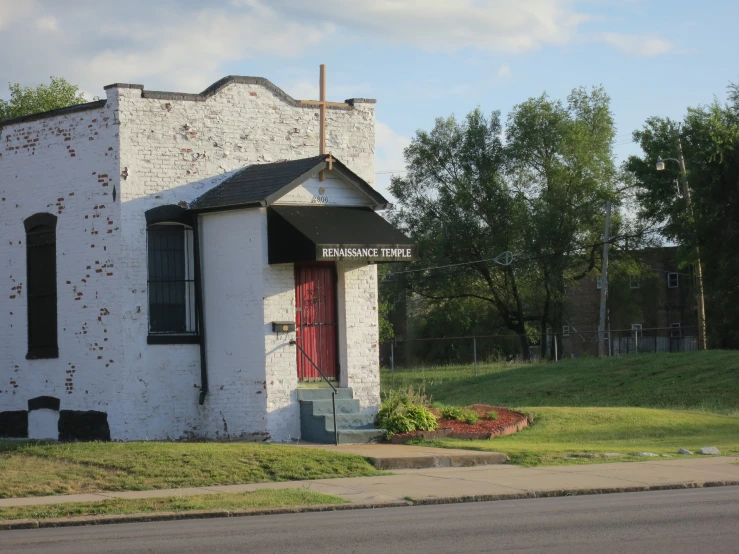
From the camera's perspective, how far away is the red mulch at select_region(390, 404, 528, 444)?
64.8 feet

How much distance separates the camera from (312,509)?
1308 cm

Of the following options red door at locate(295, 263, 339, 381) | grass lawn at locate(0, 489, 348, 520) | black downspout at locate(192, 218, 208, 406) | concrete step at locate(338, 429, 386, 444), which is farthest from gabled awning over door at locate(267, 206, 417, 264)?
grass lawn at locate(0, 489, 348, 520)

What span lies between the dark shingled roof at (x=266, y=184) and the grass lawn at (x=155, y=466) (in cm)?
467

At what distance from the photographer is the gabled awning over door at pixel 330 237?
749 inches

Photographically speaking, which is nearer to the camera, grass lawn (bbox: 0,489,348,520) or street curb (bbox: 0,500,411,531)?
street curb (bbox: 0,500,411,531)

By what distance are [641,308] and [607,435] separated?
1821 inches

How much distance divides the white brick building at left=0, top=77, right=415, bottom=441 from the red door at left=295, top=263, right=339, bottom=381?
0.03m

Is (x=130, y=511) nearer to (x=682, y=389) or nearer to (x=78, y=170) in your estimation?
(x=78, y=170)

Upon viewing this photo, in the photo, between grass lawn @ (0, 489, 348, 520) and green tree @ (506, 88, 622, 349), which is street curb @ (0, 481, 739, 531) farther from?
green tree @ (506, 88, 622, 349)

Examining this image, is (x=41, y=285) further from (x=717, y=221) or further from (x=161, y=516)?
(x=717, y=221)

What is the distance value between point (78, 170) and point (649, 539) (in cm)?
1386

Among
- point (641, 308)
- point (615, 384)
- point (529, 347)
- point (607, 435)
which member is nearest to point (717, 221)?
point (615, 384)

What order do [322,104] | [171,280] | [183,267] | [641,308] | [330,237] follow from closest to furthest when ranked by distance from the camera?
[330,237] < [171,280] < [183,267] < [322,104] < [641,308]

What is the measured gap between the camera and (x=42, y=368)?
21.1 m
